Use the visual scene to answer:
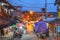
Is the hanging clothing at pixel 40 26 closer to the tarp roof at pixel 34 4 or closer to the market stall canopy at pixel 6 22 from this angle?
the tarp roof at pixel 34 4

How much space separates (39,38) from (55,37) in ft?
0.72

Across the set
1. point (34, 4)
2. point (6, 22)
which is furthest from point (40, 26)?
point (6, 22)

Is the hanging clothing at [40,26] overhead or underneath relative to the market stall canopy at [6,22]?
underneath

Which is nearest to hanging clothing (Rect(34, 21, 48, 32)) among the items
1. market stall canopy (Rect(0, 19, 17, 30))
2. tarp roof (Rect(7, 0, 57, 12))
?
tarp roof (Rect(7, 0, 57, 12))

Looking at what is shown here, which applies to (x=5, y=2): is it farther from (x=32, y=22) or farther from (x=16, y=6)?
(x=32, y=22)

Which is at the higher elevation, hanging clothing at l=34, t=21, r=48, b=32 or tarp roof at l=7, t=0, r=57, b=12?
tarp roof at l=7, t=0, r=57, b=12

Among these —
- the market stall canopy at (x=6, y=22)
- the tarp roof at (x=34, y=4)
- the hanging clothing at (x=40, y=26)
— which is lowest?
the hanging clothing at (x=40, y=26)

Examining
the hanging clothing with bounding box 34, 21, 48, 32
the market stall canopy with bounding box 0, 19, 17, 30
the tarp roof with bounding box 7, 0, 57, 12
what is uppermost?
the tarp roof with bounding box 7, 0, 57, 12

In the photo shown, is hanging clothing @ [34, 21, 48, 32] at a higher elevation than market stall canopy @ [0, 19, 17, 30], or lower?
lower

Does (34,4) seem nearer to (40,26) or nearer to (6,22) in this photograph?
(40,26)

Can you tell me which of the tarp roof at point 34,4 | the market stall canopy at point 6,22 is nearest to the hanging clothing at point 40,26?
the tarp roof at point 34,4

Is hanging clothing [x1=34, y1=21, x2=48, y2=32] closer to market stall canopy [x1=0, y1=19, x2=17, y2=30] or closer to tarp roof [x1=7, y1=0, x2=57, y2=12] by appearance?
tarp roof [x1=7, y1=0, x2=57, y2=12]

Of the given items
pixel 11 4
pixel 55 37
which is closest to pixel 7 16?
pixel 11 4

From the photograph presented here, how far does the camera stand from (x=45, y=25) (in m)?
2.63
